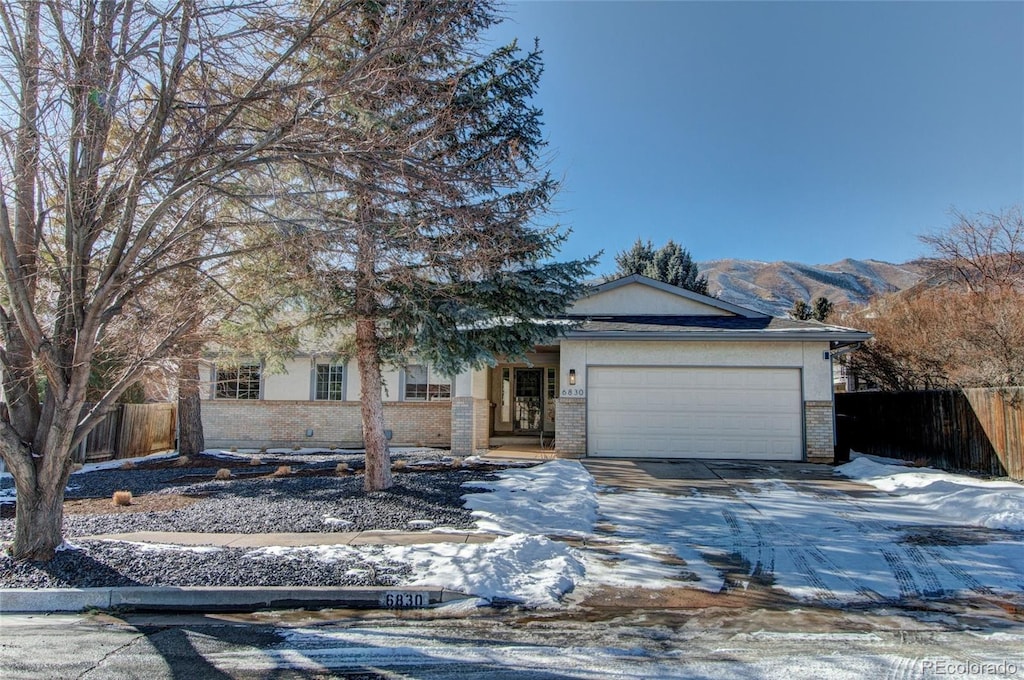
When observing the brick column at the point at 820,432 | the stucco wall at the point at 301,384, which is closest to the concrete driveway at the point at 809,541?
the brick column at the point at 820,432

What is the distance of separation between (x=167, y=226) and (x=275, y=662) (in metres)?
4.93

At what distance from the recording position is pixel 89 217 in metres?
5.61

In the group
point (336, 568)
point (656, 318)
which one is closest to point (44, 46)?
point (336, 568)

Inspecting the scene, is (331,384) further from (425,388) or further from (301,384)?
(425,388)

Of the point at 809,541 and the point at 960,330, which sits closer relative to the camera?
the point at 809,541

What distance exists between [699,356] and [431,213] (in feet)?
27.4

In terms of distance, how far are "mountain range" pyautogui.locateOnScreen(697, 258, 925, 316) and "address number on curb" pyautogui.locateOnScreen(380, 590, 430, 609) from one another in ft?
288

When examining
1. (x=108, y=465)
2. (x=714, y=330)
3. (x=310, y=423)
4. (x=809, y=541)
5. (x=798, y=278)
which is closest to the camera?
(x=809, y=541)

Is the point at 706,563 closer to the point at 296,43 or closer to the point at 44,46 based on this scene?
the point at 296,43

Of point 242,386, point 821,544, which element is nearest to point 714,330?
point 821,544

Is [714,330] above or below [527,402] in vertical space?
above

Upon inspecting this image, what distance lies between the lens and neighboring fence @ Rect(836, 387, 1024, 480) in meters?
10.8

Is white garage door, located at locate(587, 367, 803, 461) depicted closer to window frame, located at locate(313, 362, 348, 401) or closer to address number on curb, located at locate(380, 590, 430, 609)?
window frame, located at locate(313, 362, 348, 401)

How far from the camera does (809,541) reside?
6.63 meters
